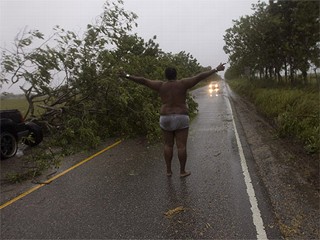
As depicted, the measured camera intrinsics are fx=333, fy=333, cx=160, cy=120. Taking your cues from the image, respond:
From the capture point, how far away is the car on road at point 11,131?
28.7 feet

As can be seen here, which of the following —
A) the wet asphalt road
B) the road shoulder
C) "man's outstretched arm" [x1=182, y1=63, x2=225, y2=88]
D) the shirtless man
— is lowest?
the road shoulder

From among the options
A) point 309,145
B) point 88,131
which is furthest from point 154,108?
point 309,145

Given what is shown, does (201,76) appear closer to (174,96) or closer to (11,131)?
(174,96)

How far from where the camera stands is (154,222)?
15.6ft

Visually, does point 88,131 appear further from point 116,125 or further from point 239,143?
point 239,143

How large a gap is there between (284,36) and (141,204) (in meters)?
20.4

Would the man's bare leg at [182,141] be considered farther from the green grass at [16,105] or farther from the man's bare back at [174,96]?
the green grass at [16,105]

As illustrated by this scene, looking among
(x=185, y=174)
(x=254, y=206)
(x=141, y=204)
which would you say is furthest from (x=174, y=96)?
(x=254, y=206)

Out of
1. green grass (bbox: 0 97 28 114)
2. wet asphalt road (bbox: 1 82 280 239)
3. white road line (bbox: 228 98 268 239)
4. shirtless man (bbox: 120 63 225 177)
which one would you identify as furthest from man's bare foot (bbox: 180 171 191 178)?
green grass (bbox: 0 97 28 114)

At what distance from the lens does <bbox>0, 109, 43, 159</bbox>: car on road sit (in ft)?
28.7

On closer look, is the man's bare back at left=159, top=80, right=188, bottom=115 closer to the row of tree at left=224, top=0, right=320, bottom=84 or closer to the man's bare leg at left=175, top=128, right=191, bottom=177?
the man's bare leg at left=175, top=128, right=191, bottom=177

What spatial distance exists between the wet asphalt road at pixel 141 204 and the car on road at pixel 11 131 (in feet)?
7.82

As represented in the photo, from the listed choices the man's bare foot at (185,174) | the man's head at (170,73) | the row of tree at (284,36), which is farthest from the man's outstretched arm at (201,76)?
the row of tree at (284,36)

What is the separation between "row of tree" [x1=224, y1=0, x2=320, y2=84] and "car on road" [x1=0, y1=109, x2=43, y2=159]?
16.8 meters
